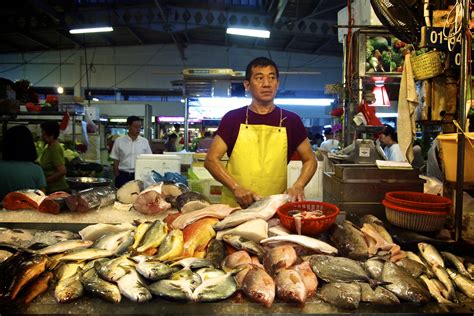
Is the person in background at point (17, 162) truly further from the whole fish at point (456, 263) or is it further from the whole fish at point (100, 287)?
the whole fish at point (456, 263)

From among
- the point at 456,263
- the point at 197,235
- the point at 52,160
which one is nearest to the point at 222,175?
the point at 197,235

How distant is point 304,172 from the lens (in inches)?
120

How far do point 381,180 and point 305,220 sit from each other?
5.65 feet

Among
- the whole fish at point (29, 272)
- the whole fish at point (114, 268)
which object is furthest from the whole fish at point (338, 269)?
the whole fish at point (29, 272)

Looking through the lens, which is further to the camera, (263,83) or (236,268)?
(263,83)

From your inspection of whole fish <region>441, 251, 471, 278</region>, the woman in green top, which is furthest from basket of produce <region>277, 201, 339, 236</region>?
the woman in green top

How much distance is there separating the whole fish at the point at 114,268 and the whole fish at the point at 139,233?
0.20 metres

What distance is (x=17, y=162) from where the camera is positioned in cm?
460

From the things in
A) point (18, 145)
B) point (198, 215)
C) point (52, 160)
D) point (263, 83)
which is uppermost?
point (263, 83)

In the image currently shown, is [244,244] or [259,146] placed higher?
[259,146]

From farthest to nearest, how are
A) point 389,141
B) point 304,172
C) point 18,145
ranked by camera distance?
1. point 389,141
2. point 18,145
3. point 304,172

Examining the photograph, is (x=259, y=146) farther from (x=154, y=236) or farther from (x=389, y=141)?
(x=389, y=141)

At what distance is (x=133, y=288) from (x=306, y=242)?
87 cm

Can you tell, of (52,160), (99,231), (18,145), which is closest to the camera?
(99,231)
